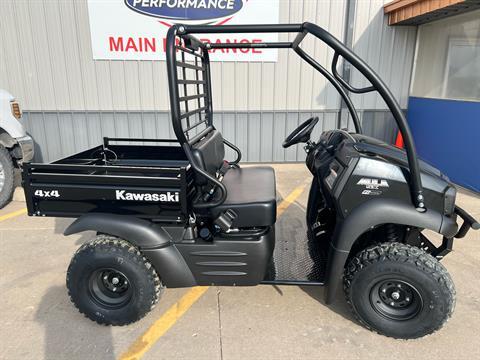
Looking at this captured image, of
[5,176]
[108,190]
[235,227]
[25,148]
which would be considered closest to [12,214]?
[5,176]

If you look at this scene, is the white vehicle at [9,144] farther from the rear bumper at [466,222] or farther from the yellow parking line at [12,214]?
the rear bumper at [466,222]

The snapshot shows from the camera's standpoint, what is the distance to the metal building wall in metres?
6.19

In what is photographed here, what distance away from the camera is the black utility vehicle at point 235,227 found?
2.10 meters

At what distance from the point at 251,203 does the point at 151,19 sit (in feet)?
16.6

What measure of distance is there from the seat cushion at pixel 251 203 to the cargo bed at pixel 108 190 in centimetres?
29

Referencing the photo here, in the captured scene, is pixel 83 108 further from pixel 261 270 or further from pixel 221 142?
pixel 261 270

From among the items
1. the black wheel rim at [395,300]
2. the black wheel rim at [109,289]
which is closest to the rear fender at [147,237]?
the black wheel rim at [109,289]

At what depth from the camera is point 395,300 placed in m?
2.23

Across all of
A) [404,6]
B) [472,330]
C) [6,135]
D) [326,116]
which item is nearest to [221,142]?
[472,330]

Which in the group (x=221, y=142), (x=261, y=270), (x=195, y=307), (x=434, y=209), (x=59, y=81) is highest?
(x=59, y=81)

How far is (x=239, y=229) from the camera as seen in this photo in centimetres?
237

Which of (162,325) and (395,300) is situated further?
(162,325)

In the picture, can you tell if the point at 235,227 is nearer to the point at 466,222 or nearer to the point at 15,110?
the point at 466,222

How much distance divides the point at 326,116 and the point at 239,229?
486cm
